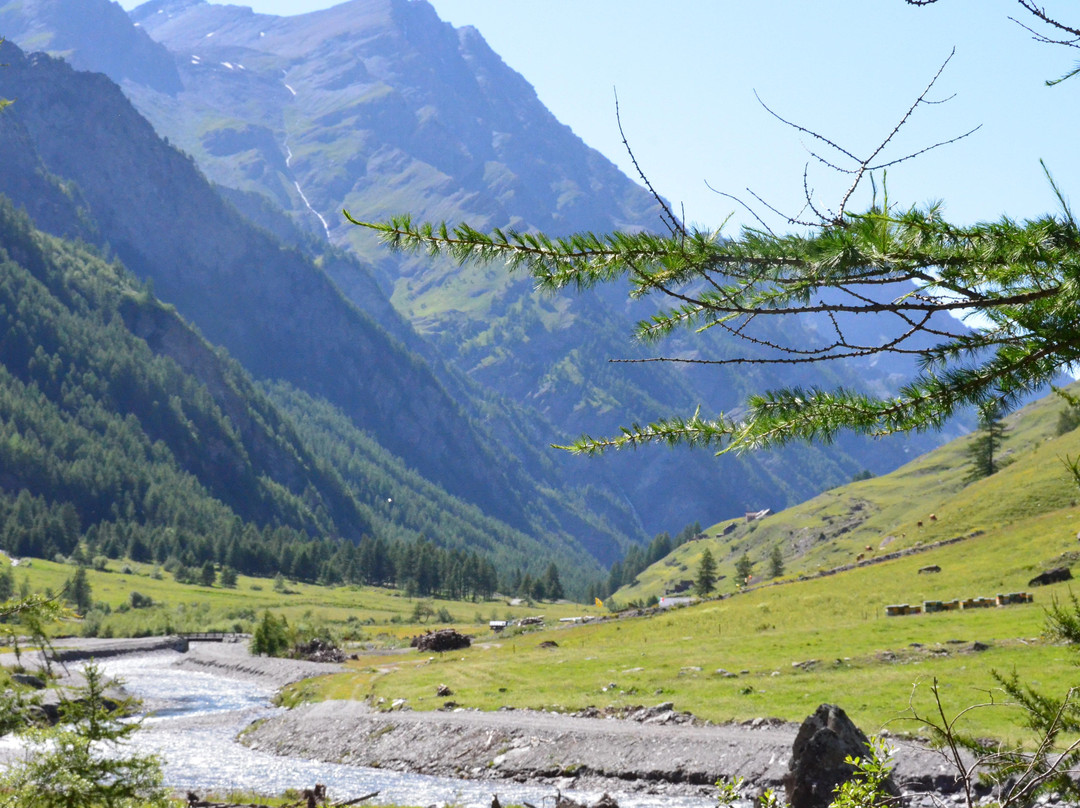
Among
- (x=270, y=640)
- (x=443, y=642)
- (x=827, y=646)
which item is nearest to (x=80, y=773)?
(x=827, y=646)

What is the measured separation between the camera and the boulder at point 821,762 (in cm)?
2152

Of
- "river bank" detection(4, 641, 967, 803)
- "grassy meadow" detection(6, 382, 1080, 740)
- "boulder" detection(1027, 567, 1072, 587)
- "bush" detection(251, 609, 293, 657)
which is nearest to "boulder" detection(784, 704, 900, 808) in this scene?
"river bank" detection(4, 641, 967, 803)

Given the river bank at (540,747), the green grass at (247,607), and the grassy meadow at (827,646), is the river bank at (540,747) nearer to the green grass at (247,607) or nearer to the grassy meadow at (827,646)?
the grassy meadow at (827,646)

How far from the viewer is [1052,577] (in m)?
50.5

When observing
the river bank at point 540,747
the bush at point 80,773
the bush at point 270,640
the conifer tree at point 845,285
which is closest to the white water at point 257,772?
the river bank at point 540,747

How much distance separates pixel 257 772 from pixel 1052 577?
1761 inches

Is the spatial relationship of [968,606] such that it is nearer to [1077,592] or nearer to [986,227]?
[1077,592]

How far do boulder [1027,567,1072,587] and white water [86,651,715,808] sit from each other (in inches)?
1327

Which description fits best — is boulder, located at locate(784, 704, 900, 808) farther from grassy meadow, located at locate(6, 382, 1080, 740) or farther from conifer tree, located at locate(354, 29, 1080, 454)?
conifer tree, located at locate(354, 29, 1080, 454)

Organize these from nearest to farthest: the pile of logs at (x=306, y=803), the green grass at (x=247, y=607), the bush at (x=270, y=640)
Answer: the pile of logs at (x=306, y=803) → the bush at (x=270, y=640) → the green grass at (x=247, y=607)

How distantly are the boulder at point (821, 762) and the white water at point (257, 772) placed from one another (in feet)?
19.4

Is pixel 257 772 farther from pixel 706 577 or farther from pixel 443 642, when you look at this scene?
pixel 706 577

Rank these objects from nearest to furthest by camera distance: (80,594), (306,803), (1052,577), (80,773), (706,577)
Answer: (80,773) < (306,803) < (1052,577) < (706,577) < (80,594)

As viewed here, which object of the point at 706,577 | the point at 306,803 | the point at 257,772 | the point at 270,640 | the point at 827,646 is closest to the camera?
the point at 306,803
